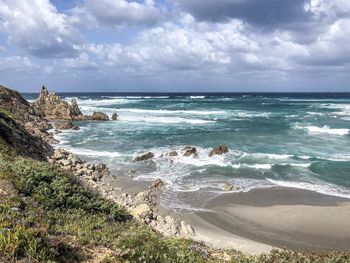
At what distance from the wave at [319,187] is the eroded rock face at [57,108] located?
140 ft

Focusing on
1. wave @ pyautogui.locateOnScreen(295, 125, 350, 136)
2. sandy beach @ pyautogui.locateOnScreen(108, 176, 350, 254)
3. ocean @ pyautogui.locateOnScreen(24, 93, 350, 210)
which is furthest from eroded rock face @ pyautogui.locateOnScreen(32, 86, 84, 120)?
sandy beach @ pyautogui.locateOnScreen(108, 176, 350, 254)

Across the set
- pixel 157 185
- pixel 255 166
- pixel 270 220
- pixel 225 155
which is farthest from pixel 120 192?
pixel 225 155

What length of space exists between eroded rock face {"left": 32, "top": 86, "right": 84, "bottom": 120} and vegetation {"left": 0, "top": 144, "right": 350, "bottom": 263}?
4917 cm

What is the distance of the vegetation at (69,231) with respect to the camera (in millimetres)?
6555

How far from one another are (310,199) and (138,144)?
2019cm

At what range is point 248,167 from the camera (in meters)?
27.3

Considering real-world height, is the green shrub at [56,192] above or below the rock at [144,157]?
above

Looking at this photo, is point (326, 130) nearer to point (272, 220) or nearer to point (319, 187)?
point (319, 187)

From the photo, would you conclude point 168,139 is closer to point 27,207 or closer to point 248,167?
point 248,167

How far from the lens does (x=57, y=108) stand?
62344 millimetres

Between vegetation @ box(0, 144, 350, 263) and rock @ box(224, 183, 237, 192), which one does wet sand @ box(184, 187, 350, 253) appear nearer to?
rock @ box(224, 183, 237, 192)

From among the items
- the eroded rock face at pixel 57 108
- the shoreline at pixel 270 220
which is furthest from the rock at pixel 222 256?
the eroded rock face at pixel 57 108

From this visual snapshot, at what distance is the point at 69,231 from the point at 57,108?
57.1 metres

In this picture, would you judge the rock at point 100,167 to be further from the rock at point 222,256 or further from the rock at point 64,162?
the rock at point 222,256
